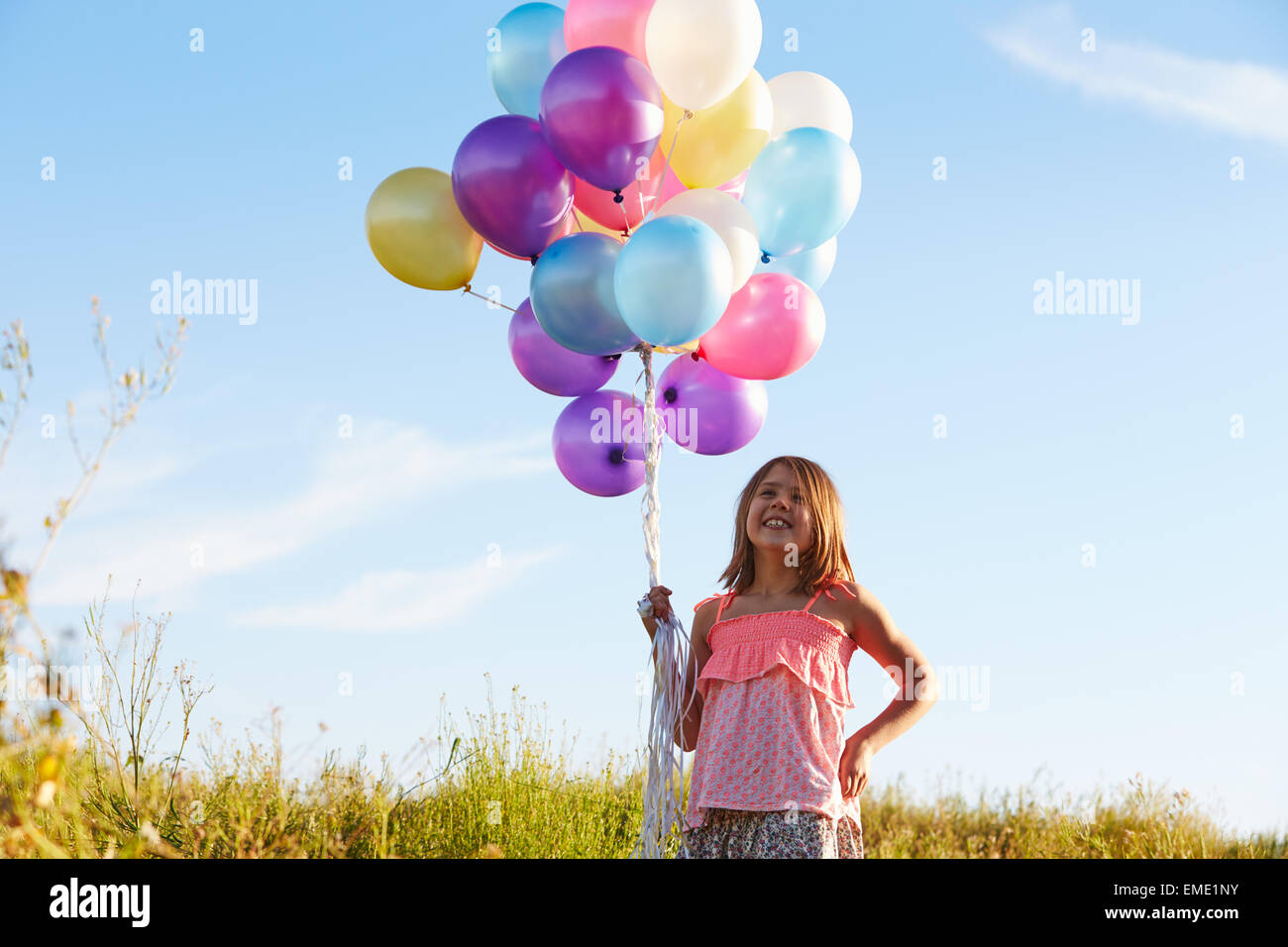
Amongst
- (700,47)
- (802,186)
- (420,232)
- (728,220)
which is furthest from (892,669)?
(420,232)

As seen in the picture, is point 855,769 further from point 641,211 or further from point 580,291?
point 641,211

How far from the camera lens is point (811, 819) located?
7.97ft

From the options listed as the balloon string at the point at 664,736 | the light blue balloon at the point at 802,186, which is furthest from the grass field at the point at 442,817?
the light blue balloon at the point at 802,186

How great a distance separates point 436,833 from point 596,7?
121 inches

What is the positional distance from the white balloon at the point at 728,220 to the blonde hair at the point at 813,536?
57 cm

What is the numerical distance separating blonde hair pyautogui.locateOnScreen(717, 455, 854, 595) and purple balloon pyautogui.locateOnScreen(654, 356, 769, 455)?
46 centimetres

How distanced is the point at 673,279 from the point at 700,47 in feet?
2.38

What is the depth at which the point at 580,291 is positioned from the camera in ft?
9.55

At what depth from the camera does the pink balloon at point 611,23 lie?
3.10 meters

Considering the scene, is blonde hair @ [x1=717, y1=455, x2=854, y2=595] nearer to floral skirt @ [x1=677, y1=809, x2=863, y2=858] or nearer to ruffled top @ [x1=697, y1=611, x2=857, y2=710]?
ruffled top @ [x1=697, y1=611, x2=857, y2=710]

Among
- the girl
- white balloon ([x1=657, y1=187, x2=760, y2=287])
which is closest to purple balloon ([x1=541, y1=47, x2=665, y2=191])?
white balloon ([x1=657, y1=187, x2=760, y2=287])
